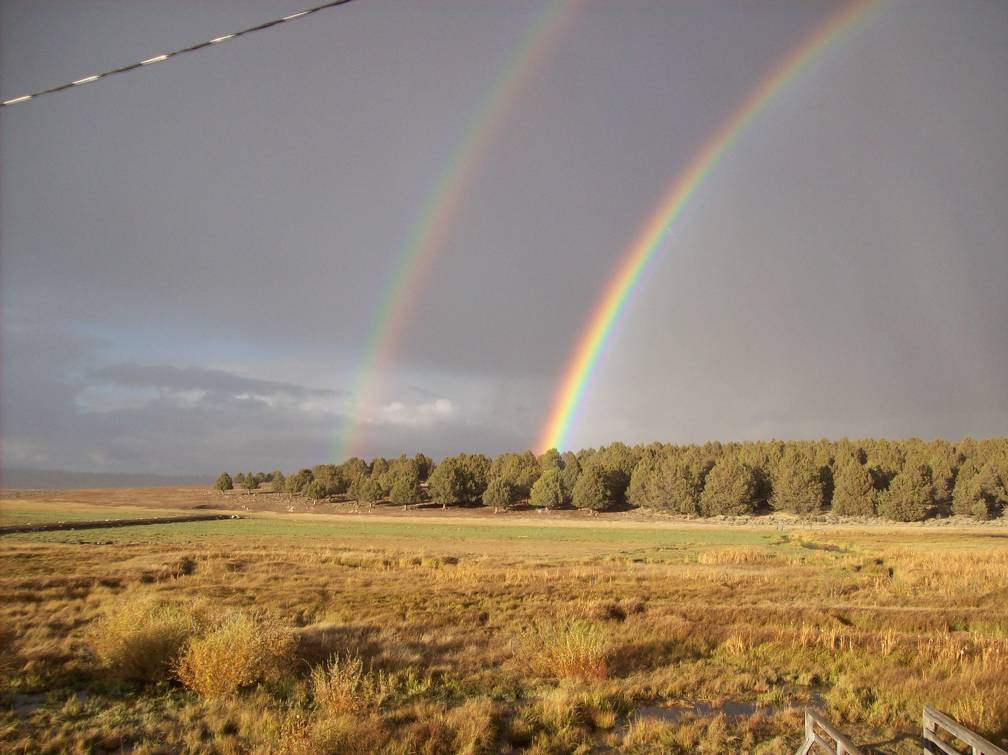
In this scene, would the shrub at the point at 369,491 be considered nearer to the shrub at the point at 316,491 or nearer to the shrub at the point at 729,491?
the shrub at the point at 316,491

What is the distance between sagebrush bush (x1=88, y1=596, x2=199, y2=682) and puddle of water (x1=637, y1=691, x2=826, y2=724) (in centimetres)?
893

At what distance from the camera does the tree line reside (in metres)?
111

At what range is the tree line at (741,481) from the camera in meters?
111

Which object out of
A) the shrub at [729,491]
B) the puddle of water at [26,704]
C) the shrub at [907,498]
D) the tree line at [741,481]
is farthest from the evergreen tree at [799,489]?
the puddle of water at [26,704]

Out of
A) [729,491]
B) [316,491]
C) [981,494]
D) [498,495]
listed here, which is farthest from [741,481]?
[316,491]

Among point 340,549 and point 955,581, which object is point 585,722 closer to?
point 955,581

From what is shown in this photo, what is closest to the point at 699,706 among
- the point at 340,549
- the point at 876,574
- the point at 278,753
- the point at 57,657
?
the point at 278,753

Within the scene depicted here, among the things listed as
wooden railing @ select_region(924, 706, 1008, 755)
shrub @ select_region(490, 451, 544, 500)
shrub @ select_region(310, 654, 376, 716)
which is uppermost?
shrub @ select_region(490, 451, 544, 500)

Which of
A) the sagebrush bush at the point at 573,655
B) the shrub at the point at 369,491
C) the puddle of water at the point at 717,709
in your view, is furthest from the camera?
the shrub at the point at 369,491

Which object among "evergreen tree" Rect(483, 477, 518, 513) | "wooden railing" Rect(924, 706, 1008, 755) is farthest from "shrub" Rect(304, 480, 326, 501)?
"wooden railing" Rect(924, 706, 1008, 755)

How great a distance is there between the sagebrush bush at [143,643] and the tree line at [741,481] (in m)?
114

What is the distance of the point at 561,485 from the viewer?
131 m

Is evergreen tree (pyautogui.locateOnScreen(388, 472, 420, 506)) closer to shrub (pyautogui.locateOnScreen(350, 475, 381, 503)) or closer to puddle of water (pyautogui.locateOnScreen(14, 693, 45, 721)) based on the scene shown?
shrub (pyautogui.locateOnScreen(350, 475, 381, 503))

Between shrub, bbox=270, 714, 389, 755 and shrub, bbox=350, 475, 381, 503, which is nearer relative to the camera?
shrub, bbox=270, 714, 389, 755
